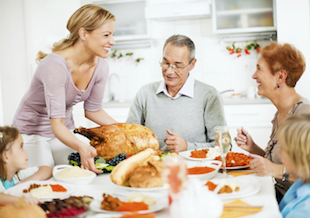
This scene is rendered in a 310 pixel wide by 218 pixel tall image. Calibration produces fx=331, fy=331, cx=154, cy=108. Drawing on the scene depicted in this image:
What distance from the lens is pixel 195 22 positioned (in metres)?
4.62

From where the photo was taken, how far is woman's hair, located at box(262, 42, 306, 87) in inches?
70.4

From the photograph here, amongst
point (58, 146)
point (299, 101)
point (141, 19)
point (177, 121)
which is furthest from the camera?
point (141, 19)

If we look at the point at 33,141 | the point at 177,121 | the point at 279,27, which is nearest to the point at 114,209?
the point at 33,141

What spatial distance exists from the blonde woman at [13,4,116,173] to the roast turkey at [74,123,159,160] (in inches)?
5.5

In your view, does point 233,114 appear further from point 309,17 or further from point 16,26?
point 16,26

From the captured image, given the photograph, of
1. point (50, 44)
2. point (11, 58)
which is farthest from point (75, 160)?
point (11, 58)

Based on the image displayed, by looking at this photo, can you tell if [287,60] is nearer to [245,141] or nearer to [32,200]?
[245,141]

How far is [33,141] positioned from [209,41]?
3.18 metres

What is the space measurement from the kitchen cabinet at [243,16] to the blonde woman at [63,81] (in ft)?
7.97

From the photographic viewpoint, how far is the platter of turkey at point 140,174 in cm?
123

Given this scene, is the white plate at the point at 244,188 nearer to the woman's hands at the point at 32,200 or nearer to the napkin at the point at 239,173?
the napkin at the point at 239,173

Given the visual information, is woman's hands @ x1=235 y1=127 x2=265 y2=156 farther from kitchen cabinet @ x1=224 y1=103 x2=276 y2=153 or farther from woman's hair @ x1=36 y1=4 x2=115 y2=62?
kitchen cabinet @ x1=224 y1=103 x2=276 y2=153

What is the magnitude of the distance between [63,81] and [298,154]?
1255 mm

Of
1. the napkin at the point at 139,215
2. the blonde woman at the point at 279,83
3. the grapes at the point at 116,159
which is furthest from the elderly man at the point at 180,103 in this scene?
the napkin at the point at 139,215
